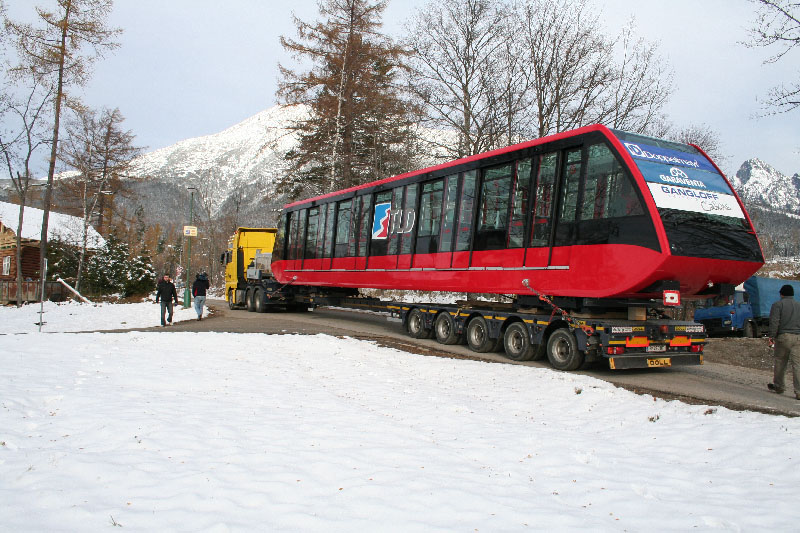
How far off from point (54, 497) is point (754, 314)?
889 inches

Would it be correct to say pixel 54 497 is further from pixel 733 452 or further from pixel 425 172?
pixel 425 172

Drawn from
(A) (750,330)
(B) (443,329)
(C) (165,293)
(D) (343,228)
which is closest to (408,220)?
(B) (443,329)

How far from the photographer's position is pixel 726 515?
13.0 ft

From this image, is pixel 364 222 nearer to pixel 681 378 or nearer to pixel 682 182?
pixel 682 182

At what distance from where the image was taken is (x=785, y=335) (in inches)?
347

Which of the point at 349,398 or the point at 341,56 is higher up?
the point at 341,56

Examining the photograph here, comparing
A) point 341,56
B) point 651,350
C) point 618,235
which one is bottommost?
point 651,350

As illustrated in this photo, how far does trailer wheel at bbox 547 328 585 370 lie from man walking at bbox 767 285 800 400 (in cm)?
287

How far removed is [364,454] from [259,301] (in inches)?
775

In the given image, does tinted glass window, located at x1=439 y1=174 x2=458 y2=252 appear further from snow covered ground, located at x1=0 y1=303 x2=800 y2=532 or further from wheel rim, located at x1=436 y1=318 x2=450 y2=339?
snow covered ground, located at x1=0 y1=303 x2=800 y2=532

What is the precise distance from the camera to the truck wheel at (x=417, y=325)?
48.0 feet

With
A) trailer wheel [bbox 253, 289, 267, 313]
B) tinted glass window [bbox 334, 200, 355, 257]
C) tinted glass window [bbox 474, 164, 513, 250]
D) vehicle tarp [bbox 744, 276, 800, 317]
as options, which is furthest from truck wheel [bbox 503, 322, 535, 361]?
trailer wheel [bbox 253, 289, 267, 313]

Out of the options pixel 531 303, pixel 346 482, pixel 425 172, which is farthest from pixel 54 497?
pixel 425 172

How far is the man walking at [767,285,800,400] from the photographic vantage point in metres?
8.70
